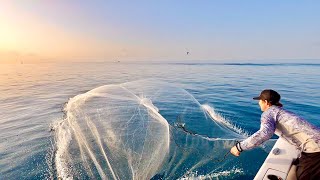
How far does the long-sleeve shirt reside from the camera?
4.48 metres

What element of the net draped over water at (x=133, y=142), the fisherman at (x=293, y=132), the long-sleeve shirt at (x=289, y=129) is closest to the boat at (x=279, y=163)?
the fisherman at (x=293, y=132)

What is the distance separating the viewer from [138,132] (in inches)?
347

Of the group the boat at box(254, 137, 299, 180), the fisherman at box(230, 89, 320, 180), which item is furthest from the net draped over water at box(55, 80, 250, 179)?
the fisherman at box(230, 89, 320, 180)

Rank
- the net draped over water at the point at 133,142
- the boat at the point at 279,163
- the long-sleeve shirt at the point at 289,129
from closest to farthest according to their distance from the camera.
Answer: the long-sleeve shirt at the point at 289,129
the boat at the point at 279,163
the net draped over water at the point at 133,142

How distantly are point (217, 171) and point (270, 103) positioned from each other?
354 cm

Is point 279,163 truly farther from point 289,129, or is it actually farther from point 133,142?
point 133,142

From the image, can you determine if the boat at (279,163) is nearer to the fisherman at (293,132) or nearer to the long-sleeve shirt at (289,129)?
the fisherman at (293,132)

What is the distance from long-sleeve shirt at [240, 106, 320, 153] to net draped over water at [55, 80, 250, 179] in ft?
10.7

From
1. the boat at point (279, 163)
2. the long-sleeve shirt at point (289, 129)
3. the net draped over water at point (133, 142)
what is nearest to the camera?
the long-sleeve shirt at point (289, 129)

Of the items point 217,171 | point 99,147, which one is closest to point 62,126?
point 99,147

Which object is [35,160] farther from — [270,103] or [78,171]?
[270,103]

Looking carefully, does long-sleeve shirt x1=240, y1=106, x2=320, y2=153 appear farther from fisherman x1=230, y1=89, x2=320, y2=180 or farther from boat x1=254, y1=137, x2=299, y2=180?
boat x1=254, y1=137, x2=299, y2=180

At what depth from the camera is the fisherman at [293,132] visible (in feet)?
14.7

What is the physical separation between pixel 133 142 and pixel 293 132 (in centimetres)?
505
